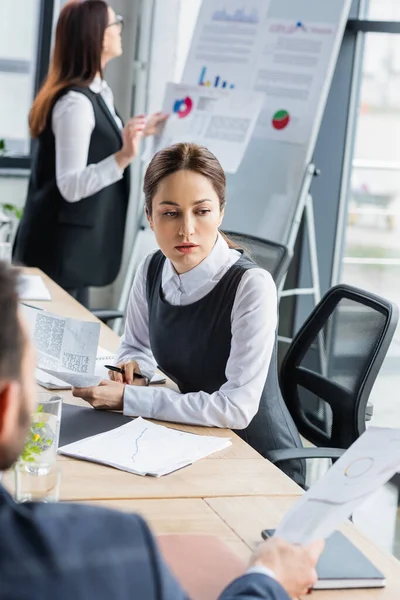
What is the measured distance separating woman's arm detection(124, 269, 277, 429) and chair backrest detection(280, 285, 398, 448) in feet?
0.85

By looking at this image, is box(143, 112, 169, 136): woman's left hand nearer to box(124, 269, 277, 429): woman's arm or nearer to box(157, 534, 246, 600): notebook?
box(124, 269, 277, 429): woman's arm

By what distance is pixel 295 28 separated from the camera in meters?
3.80

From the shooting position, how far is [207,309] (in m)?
2.10

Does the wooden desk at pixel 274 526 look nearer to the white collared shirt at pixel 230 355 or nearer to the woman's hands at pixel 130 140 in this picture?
the white collared shirt at pixel 230 355

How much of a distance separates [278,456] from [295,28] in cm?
236

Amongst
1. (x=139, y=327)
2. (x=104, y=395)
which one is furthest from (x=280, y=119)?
(x=104, y=395)

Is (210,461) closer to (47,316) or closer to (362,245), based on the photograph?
(47,316)

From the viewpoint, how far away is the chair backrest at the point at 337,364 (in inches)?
84.5

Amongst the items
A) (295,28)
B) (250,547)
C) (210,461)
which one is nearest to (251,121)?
(295,28)

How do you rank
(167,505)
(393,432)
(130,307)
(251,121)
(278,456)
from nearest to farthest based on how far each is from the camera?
(393,432) → (167,505) → (278,456) → (130,307) → (251,121)

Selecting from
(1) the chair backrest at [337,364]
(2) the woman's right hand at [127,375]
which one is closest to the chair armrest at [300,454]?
(1) the chair backrest at [337,364]

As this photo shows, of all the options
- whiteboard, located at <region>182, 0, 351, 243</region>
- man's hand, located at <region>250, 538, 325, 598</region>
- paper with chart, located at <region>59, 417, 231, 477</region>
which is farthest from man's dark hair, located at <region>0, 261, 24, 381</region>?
whiteboard, located at <region>182, 0, 351, 243</region>

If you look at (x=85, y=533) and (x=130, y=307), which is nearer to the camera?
(x=85, y=533)

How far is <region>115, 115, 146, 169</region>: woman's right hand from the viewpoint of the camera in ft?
12.0
